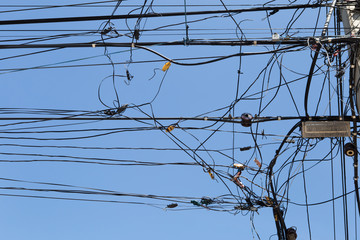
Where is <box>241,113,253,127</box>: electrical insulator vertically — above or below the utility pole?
below

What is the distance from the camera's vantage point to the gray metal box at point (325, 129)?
5.12m

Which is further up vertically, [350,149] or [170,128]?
[170,128]

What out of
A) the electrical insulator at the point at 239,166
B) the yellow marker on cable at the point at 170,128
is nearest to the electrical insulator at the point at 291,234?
the electrical insulator at the point at 239,166

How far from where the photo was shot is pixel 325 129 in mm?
5141

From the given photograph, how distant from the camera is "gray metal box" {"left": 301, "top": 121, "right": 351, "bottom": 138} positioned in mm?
5117

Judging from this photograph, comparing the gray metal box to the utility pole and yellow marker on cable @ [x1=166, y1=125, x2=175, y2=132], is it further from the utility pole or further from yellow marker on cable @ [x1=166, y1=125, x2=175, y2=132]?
yellow marker on cable @ [x1=166, y1=125, x2=175, y2=132]

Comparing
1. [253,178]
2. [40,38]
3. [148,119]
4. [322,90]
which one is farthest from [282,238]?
[40,38]

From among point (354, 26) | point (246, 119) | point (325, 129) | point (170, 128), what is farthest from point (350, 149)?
point (170, 128)

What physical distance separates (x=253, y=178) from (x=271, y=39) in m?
2.01

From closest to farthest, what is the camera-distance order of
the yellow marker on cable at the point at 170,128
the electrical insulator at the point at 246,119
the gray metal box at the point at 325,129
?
the gray metal box at the point at 325,129 < the electrical insulator at the point at 246,119 < the yellow marker on cable at the point at 170,128

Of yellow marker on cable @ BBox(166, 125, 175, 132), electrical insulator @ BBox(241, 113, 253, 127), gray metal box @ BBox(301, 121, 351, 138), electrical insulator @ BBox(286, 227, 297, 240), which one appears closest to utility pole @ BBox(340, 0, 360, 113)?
gray metal box @ BBox(301, 121, 351, 138)

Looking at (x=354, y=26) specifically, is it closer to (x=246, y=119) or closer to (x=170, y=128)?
(x=246, y=119)

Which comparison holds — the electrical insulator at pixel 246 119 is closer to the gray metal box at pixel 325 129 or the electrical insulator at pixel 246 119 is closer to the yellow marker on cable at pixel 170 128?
the gray metal box at pixel 325 129

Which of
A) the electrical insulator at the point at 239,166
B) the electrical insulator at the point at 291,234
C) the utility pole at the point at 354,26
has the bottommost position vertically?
the electrical insulator at the point at 291,234
